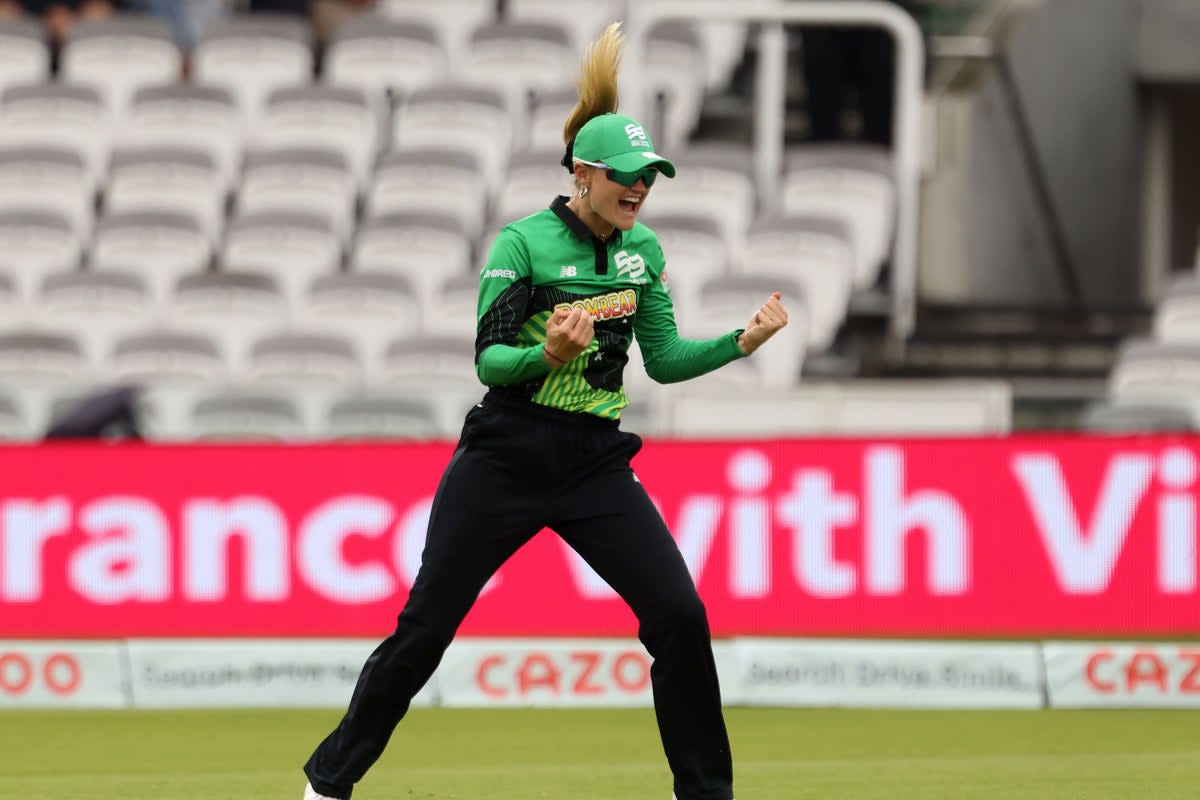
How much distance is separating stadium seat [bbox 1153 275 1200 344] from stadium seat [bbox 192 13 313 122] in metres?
6.38

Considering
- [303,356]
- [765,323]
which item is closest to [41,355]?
[303,356]

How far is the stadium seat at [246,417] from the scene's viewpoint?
1050cm

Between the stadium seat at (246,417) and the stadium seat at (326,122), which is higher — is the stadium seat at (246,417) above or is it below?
below

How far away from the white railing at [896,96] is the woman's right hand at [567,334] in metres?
8.07

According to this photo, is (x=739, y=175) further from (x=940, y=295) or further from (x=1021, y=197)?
(x=1021, y=197)

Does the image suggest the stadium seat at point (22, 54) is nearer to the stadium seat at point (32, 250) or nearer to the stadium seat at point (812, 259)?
the stadium seat at point (32, 250)

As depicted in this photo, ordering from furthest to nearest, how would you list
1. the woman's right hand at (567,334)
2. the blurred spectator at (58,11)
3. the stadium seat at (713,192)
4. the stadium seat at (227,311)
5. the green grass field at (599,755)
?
the blurred spectator at (58,11) < the stadium seat at (713,192) < the stadium seat at (227,311) < the green grass field at (599,755) < the woman's right hand at (567,334)

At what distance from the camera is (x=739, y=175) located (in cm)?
1379

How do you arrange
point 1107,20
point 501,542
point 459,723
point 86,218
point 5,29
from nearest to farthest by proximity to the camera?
point 501,542
point 459,723
point 86,218
point 5,29
point 1107,20

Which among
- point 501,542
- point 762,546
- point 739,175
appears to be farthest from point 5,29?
point 501,542

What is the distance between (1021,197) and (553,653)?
8428 mm

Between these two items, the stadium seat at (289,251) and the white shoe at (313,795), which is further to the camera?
the stadium seat at (289,251)

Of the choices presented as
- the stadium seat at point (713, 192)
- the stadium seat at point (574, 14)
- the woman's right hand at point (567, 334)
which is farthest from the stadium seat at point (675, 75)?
the woman's right hand at point (567, 334)

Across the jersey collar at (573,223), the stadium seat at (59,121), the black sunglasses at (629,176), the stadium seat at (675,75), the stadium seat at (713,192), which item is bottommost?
the stadium seat at (713,192)
